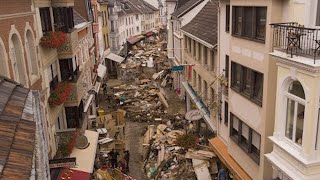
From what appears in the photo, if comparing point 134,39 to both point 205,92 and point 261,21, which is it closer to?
point 205,92

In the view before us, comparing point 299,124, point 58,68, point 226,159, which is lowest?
point 226,159

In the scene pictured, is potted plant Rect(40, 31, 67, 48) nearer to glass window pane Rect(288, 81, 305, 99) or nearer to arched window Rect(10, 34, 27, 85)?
arched window Rect(10, 34, 27, 85)

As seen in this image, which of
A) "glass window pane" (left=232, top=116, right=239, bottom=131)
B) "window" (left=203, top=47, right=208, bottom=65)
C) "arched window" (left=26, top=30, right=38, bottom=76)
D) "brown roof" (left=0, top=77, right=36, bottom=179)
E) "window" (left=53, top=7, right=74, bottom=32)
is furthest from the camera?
"window" (left=203, top=47, right=208, bottom=65)

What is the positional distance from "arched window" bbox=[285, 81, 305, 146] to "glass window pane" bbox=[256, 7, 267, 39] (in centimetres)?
312

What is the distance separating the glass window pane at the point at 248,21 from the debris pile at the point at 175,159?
822 centimetres

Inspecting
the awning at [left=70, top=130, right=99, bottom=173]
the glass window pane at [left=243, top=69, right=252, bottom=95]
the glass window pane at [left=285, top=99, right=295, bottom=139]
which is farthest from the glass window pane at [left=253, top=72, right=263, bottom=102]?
the awning at [left=70, top=130, right=99, bottom=173]

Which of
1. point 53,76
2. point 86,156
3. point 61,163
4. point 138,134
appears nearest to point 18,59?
point 61,163

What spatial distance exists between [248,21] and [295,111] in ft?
16.5

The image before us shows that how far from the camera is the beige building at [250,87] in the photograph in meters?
12.4

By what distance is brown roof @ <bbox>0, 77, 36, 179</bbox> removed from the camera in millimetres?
4578

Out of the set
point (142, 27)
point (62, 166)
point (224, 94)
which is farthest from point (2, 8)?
point (142, 27)

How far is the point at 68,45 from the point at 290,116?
12.5 m

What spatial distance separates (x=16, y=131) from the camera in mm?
5816

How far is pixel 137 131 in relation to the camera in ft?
94.9
